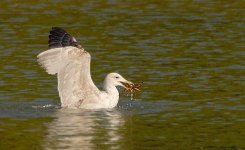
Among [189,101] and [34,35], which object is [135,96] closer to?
[189,101]

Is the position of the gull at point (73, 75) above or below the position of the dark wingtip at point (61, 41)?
below

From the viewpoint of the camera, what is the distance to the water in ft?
66.3

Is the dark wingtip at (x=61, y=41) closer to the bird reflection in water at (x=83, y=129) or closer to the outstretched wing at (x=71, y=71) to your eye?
the outstretched wing at (x=71, y=71)

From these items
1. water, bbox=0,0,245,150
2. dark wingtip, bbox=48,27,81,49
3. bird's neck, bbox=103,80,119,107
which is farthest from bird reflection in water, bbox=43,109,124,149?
dark wingtip, bbox=48,27,81,49

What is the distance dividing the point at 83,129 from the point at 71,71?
292 cm

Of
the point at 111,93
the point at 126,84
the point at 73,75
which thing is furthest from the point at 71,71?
the point at 126,84

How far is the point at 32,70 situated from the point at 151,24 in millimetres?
9287

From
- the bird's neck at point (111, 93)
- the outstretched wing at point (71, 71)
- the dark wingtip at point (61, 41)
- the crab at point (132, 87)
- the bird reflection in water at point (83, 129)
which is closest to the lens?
the bird reflection in water at point (83, 129)

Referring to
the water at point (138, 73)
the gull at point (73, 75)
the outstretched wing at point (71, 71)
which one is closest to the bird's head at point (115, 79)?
the gull at point (73, 75)

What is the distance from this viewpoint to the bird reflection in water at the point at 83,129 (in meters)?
19.2

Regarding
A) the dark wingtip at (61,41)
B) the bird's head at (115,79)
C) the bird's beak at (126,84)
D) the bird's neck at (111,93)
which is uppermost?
the dark wingtip at (61,41)

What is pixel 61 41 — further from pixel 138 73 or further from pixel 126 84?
pixel 138 73

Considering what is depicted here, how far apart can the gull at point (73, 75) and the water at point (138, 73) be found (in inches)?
16.5

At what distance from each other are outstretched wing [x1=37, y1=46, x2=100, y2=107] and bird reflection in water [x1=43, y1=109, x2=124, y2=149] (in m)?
0.38
